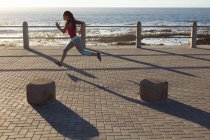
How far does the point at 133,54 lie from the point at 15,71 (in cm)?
579

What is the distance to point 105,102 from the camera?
305 inches

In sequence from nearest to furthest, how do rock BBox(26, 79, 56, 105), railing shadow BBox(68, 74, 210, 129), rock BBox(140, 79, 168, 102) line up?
1. railing shadow BBox(68, 74, 210, 129)
2. rock BBox(26, 79, 56, 105)
3. rock BBox(140, 79, 168, 102)

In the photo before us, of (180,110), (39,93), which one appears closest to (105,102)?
(39,93)

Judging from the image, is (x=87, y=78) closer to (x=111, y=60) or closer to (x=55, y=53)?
(x=111, y=60)

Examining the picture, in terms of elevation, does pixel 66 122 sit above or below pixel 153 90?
below

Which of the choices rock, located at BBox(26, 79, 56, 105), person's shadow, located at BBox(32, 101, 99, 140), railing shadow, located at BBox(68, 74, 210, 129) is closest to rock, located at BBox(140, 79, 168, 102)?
railing shadow, located at BBox(68, 74, 210, 129)

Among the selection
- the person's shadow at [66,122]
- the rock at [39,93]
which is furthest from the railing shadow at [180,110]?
the rock at [39,93]

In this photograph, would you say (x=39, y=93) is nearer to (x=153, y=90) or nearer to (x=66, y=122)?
(x=66, y=122)

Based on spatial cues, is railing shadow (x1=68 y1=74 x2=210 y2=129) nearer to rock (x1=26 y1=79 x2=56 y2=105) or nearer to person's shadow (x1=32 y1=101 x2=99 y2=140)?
person's shadow (x1=32 y1=101 x2=99 y2=140)

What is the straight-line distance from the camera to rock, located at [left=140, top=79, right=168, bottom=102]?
779cm

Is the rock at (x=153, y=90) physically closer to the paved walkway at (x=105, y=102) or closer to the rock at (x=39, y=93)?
the paved walkway at (x=105, y=102)

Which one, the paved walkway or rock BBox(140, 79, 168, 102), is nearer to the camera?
the paved walkway

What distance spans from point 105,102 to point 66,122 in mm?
1514

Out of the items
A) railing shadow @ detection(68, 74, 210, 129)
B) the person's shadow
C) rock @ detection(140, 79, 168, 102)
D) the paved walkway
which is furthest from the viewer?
rock @ detection(140, 79, 168, 102)
